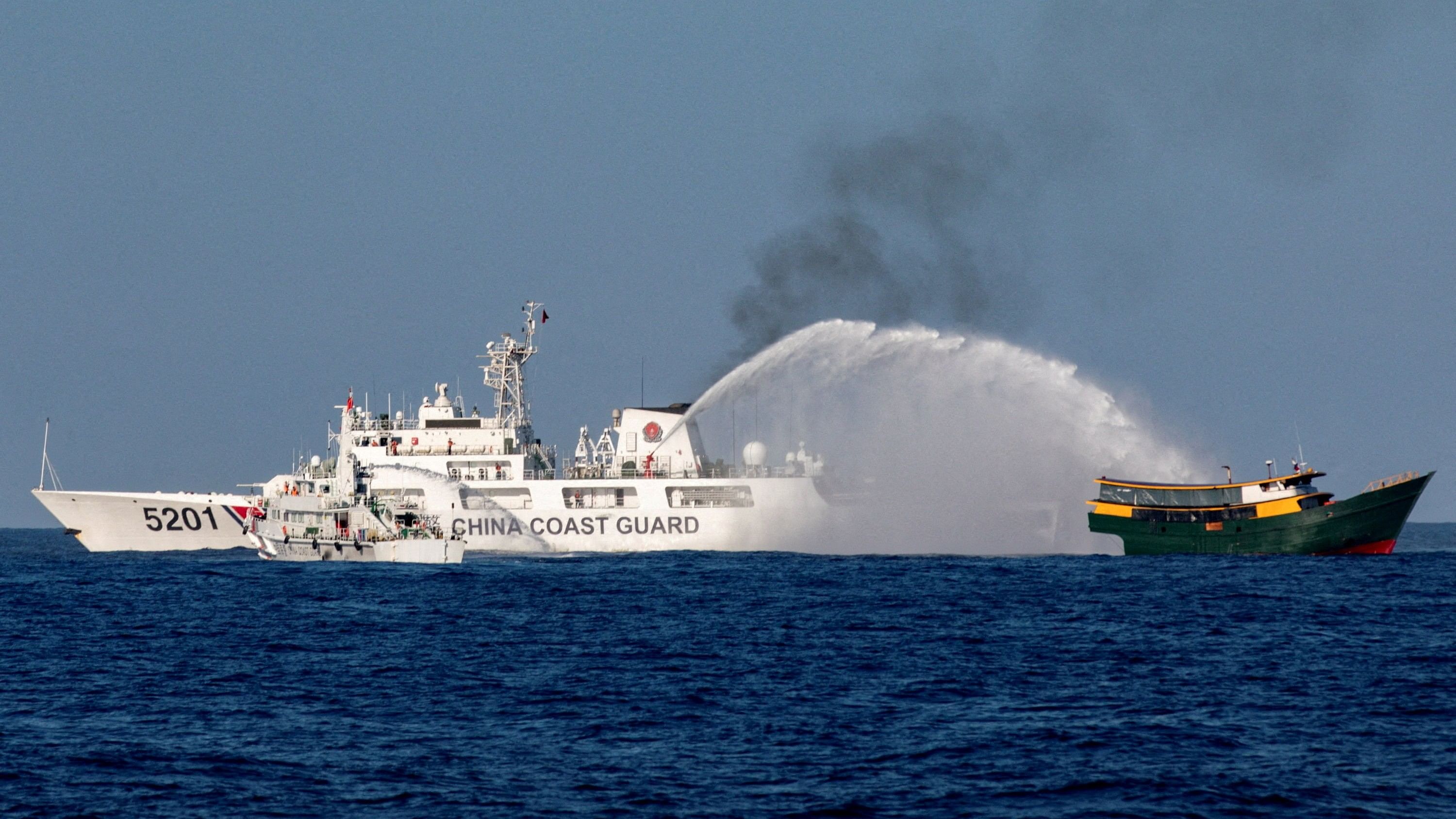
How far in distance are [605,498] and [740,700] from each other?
4365 centimetres

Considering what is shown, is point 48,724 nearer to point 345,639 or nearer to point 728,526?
point 345,639

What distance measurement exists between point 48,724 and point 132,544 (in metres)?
52.7

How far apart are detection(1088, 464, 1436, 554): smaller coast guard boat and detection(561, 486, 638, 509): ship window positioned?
23294 mm

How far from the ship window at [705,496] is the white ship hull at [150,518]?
22.2m

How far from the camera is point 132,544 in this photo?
7331cm

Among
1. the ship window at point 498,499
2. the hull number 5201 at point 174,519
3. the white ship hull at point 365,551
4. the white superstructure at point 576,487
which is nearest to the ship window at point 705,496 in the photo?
the white superstructure at point 576,487

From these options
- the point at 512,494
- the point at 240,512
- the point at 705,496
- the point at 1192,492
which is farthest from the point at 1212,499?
the point at 240,512

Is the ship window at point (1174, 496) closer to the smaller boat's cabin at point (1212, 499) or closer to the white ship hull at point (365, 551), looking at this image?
the smaller boat's cabin at point (1212, 499)

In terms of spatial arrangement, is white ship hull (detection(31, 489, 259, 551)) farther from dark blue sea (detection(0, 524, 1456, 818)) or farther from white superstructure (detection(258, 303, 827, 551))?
dark blue sea (detection(0, 524, 1456, 818))

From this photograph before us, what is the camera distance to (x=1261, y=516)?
5981cm

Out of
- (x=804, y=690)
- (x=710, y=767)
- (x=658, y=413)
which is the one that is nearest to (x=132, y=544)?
(x=658, y=413)

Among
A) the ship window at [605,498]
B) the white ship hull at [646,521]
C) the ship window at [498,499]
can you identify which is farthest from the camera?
the ship window at [498,499]

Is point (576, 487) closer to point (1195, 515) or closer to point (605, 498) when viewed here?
point (605, 498)

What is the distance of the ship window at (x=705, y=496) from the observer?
228 feet
